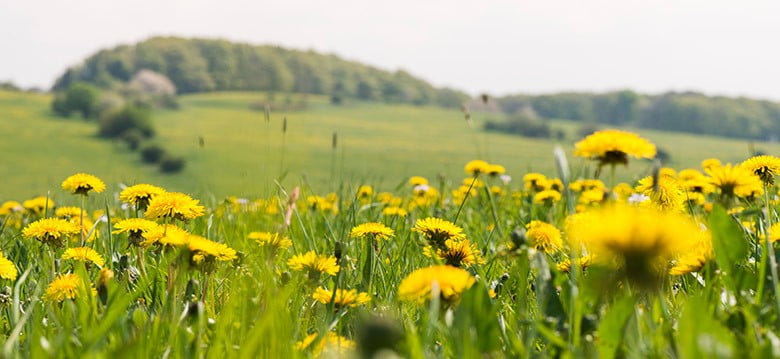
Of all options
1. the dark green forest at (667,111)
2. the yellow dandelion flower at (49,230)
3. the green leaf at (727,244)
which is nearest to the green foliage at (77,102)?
the dark green forest at (667,111)

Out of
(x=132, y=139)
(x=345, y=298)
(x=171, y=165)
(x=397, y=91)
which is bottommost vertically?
(x=171, y=165)

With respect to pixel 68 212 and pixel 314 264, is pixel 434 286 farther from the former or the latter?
pixel 68 212

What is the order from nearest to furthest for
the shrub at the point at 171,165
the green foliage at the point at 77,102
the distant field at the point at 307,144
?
the distant field at the point at 307,144
the shrub at the point at 171,165
the green foliage at the point at 77,102

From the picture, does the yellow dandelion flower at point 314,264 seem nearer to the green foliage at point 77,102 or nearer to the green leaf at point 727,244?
the green leaf at point 727,244

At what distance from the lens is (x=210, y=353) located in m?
1.01

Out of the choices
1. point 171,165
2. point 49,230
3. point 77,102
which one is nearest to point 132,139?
point 171,165

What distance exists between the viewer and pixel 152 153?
5641 cm

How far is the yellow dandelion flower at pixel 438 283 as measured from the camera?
1.03 metres

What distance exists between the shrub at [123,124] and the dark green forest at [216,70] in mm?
50038

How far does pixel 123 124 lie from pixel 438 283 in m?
69.9

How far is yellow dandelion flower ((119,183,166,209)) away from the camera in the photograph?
1.79 metres

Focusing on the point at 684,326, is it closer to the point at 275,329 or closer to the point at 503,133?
the point at 275,329

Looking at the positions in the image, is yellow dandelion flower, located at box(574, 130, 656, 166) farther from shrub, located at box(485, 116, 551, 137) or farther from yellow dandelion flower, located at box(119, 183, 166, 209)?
shrub, located at box(485, 116, 551, 137)

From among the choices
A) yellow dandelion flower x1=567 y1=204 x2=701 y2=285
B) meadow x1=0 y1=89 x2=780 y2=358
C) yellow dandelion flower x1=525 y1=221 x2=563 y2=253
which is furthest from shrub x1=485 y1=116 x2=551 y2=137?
yellow dandelion flower x1=567 y1=204 x2=701 y2=285
